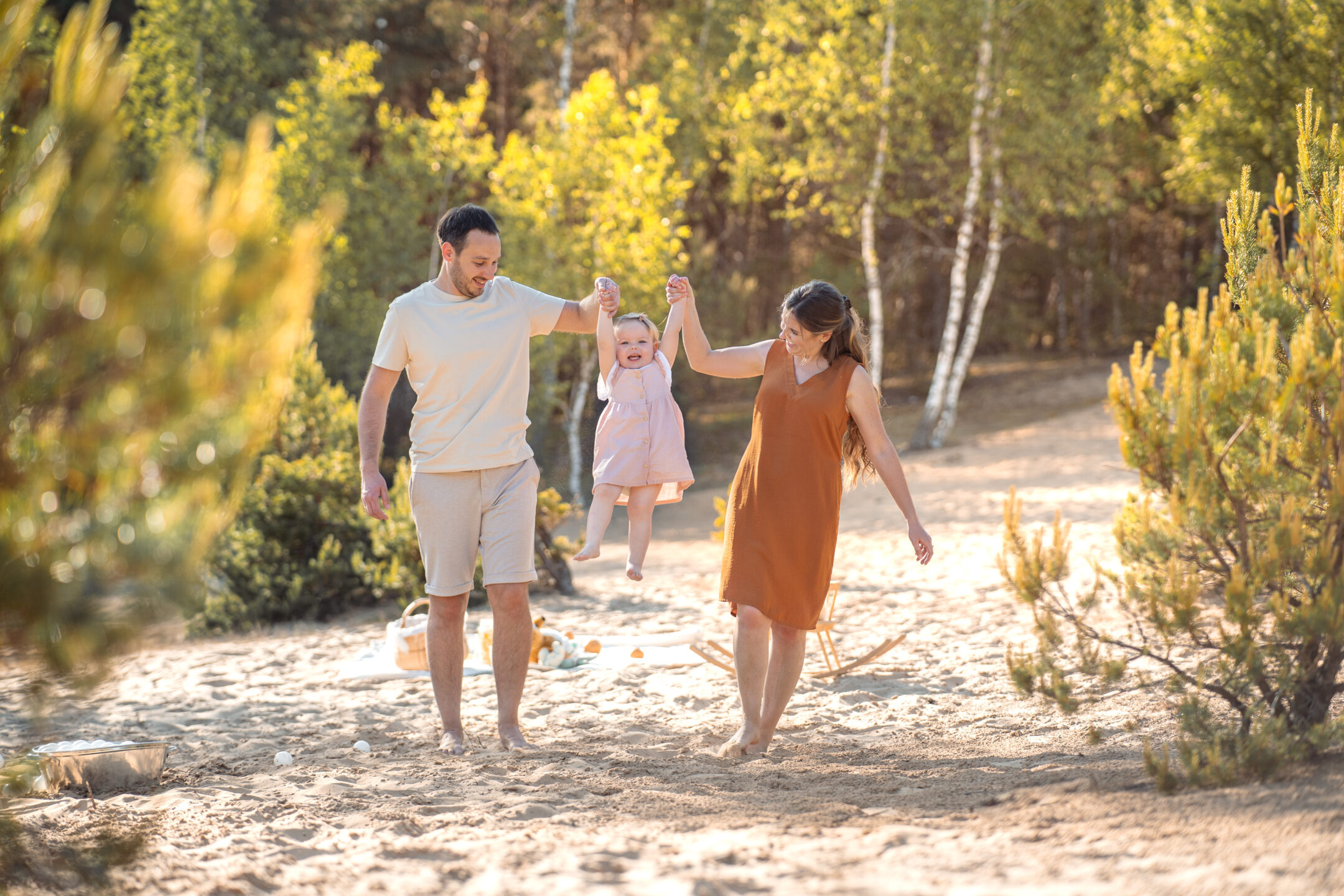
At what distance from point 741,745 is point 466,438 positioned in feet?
5.38

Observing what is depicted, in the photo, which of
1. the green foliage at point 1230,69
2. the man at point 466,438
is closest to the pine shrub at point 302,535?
the man at point 466,438

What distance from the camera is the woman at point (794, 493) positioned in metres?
4.23

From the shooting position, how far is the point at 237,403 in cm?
226

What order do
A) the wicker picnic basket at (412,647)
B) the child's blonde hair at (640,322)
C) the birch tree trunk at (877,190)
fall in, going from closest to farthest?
the child's blonde hair at (640,322)
the wicker picnic basket at (412,647)
the birch tree trunk at (877,190)

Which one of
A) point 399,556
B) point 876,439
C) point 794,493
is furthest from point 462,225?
point 399,556

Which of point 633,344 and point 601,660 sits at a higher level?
point 633,344

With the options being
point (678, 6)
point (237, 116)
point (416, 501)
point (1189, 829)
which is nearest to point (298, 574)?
point (416, 501)

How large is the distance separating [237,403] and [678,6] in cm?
2366

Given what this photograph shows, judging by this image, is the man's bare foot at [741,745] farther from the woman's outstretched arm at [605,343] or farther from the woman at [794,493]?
the woman's outstretched arm at [605,343]

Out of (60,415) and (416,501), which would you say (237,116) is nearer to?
(416,501)

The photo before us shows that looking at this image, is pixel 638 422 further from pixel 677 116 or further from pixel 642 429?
pixel 677 116

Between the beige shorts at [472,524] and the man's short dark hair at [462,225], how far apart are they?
91 centimetres

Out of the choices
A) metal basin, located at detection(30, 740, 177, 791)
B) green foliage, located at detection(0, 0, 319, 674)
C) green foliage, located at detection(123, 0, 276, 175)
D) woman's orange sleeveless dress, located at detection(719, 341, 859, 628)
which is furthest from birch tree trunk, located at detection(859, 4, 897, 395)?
green foliage, located at detection(0, 0, 319, 674)

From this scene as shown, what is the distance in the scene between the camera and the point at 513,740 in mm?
4551
